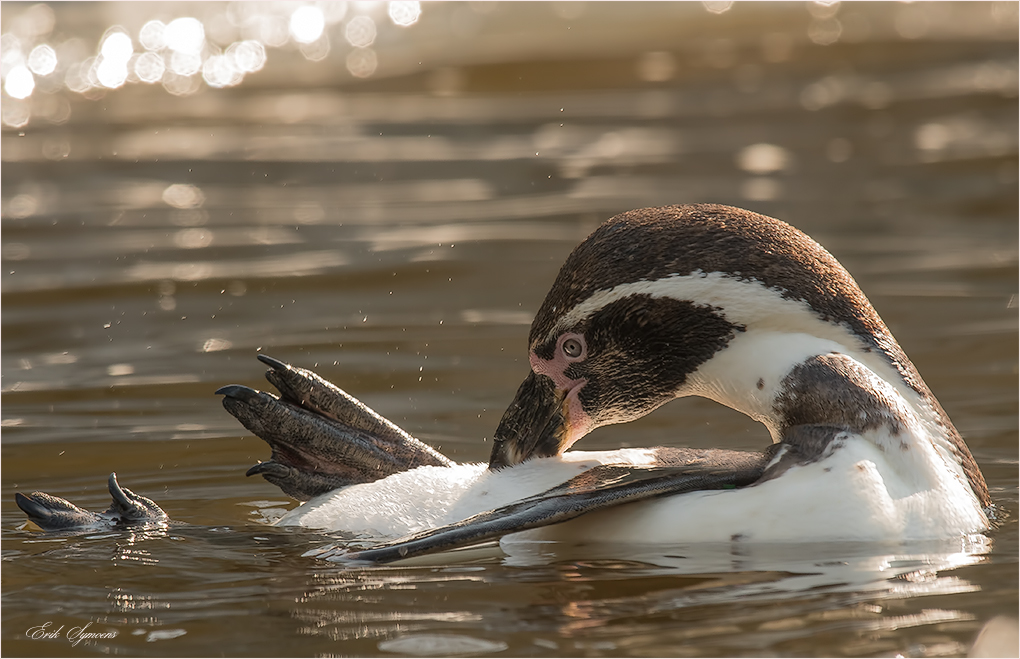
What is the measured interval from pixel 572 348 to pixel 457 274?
4.45 m

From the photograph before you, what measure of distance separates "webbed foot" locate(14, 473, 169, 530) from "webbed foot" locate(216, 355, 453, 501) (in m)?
0.40

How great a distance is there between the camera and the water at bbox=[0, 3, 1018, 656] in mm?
3955

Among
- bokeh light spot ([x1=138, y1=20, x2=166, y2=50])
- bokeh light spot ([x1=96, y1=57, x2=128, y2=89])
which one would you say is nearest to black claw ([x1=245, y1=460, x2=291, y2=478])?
bokeh light spot ([x1=96, y1=57, x2=128, y2=89])

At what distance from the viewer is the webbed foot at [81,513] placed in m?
4.84

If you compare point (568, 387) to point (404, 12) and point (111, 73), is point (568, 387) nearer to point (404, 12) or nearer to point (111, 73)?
point (111, 73)

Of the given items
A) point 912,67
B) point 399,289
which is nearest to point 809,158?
point 912,67

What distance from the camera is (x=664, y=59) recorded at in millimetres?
16016

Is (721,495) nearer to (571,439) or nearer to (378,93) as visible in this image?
(571,439)

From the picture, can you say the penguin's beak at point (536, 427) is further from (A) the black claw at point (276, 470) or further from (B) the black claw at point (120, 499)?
(B) the black claw at point (120, 499)

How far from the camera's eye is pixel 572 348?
469 cm

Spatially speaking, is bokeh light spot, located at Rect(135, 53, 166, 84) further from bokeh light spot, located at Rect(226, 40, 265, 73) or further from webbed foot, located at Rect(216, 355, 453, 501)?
webbed foot, located at Rect(216, 355, 453, 501)

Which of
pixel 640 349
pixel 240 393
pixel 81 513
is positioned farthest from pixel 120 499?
pixel 640 349

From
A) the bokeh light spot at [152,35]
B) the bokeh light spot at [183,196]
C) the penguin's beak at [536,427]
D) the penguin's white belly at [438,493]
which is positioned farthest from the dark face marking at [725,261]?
the bokeh light spot at [152,35]

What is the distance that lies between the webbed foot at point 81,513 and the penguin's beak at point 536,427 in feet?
3.78
